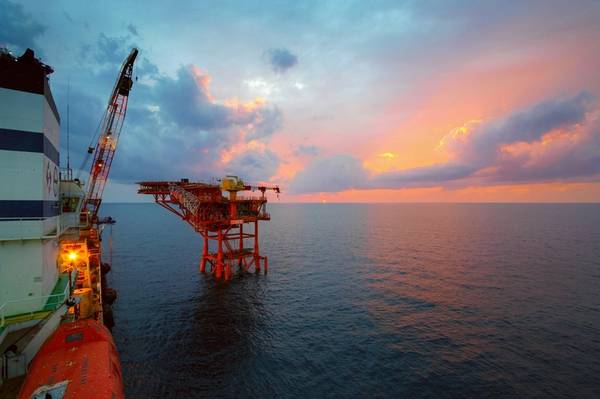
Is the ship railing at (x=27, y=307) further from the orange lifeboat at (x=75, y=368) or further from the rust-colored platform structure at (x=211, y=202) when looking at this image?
the rust-colored platform structure at (x=211, y=202)

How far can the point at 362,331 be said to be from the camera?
94.0 ft

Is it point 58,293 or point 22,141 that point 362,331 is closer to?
point 58,293

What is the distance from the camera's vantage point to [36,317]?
16.1 metres

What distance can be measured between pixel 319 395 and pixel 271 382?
3.75m

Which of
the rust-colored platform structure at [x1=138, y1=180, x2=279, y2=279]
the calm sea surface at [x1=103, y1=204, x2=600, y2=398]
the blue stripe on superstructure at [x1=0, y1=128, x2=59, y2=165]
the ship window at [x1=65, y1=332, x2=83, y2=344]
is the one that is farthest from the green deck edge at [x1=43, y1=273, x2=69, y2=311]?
the rust-colored platform structure at [x1=138, y1=180, x2=279, y2=279]

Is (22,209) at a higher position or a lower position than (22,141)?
lower

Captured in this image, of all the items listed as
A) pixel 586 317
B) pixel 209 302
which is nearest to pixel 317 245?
pixel 209 302

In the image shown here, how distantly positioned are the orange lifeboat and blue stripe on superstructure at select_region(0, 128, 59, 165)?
37.2 ft

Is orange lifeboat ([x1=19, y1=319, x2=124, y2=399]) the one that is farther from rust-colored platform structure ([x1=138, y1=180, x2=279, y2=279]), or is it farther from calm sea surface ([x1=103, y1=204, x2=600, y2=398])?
rust-colored platform structure ([x1=138, y1=180, x2=279, y2=279])

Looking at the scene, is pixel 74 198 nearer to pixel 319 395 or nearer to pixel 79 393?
pixel 79 393

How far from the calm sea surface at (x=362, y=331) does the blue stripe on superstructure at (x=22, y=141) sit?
17.3 metres

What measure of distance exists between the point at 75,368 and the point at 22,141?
47.3ft

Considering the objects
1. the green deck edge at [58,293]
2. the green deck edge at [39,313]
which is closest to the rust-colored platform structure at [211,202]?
the green deck edge at [58,293]

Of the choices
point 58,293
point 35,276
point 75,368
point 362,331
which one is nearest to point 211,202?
point 58,293
